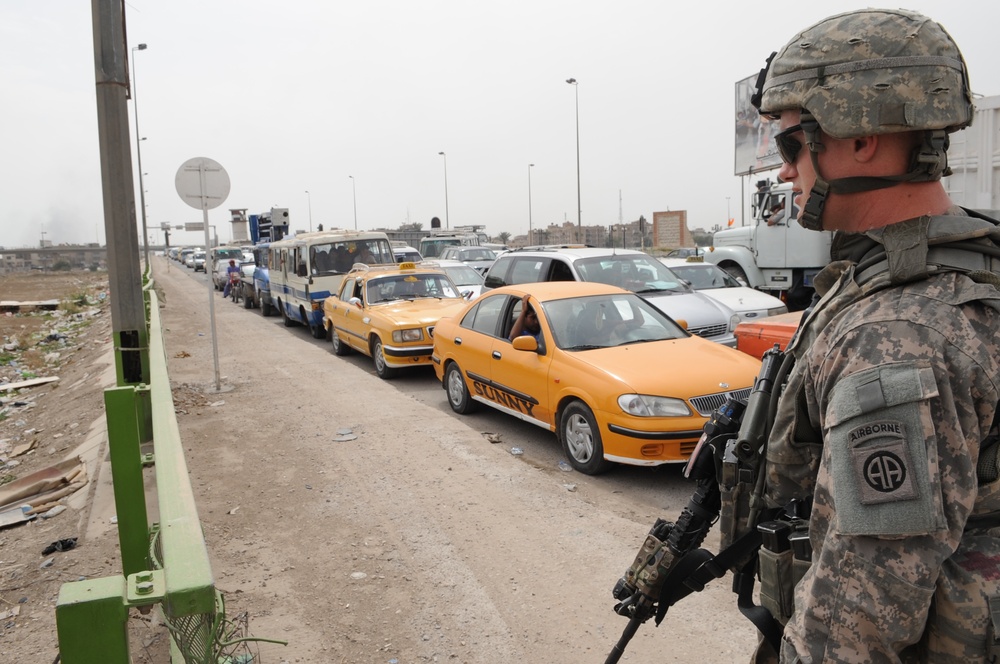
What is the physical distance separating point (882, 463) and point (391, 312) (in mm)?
9997

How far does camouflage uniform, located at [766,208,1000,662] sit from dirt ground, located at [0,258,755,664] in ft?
A: 7.24

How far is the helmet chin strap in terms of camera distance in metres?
1.49

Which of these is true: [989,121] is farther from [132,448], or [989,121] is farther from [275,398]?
[132,448]

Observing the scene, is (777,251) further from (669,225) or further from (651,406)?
(669,225)

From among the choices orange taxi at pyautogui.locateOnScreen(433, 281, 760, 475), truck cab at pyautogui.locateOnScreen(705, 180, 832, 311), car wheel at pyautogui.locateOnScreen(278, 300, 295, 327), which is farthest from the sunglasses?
car wheel at pyautogui.locateOnScreen(278, 300, 295, 327)

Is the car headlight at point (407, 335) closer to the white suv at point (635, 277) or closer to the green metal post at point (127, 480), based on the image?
the white suv at point (635, 277)

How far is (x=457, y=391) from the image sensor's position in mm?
8297

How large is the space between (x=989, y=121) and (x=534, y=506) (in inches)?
383

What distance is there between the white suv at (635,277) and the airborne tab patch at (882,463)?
8461 millimetres

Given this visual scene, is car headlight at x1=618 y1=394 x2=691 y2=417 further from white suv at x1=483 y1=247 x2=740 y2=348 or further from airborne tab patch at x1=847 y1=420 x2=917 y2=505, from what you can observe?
airborne tab patch at x1=847 y1=420 x2=917 y2=505

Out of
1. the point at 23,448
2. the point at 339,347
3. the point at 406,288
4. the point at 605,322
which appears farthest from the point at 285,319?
the point at 605,322

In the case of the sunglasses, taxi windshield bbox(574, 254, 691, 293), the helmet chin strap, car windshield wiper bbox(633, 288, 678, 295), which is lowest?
car windshield wiper bbox(633, 288, 678, 295)

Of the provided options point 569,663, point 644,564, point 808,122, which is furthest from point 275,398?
point 808,122

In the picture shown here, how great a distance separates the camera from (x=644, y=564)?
2.02 meters
